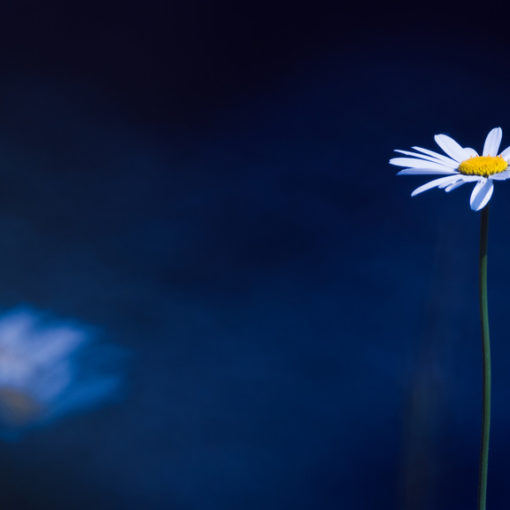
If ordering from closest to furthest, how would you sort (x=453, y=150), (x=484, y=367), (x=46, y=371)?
(x=484, y=367) < (x=453, y=150) < (x=46, y=371)

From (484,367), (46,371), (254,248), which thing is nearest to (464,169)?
(484,367)

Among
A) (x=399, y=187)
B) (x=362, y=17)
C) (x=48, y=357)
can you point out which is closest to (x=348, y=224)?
(x=399, y=187)

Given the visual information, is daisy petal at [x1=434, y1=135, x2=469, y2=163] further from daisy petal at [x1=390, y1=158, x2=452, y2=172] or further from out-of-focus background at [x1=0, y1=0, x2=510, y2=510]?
out-of-focus background at [x1=0, y1=0, x2=510, y2=510]

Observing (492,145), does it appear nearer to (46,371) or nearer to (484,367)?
(484,367)

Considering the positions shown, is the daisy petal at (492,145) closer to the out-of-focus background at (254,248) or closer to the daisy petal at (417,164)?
the daisy petal at (417,164)

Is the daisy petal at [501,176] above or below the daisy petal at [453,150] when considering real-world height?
below

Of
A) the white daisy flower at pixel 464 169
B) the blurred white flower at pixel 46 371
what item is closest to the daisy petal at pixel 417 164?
the white daisy flower at pixel 464 169

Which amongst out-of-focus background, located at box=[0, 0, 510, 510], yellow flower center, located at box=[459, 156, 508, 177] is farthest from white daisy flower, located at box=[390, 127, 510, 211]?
out-of-focus background, located at box=[0, 0, 510, 510]
